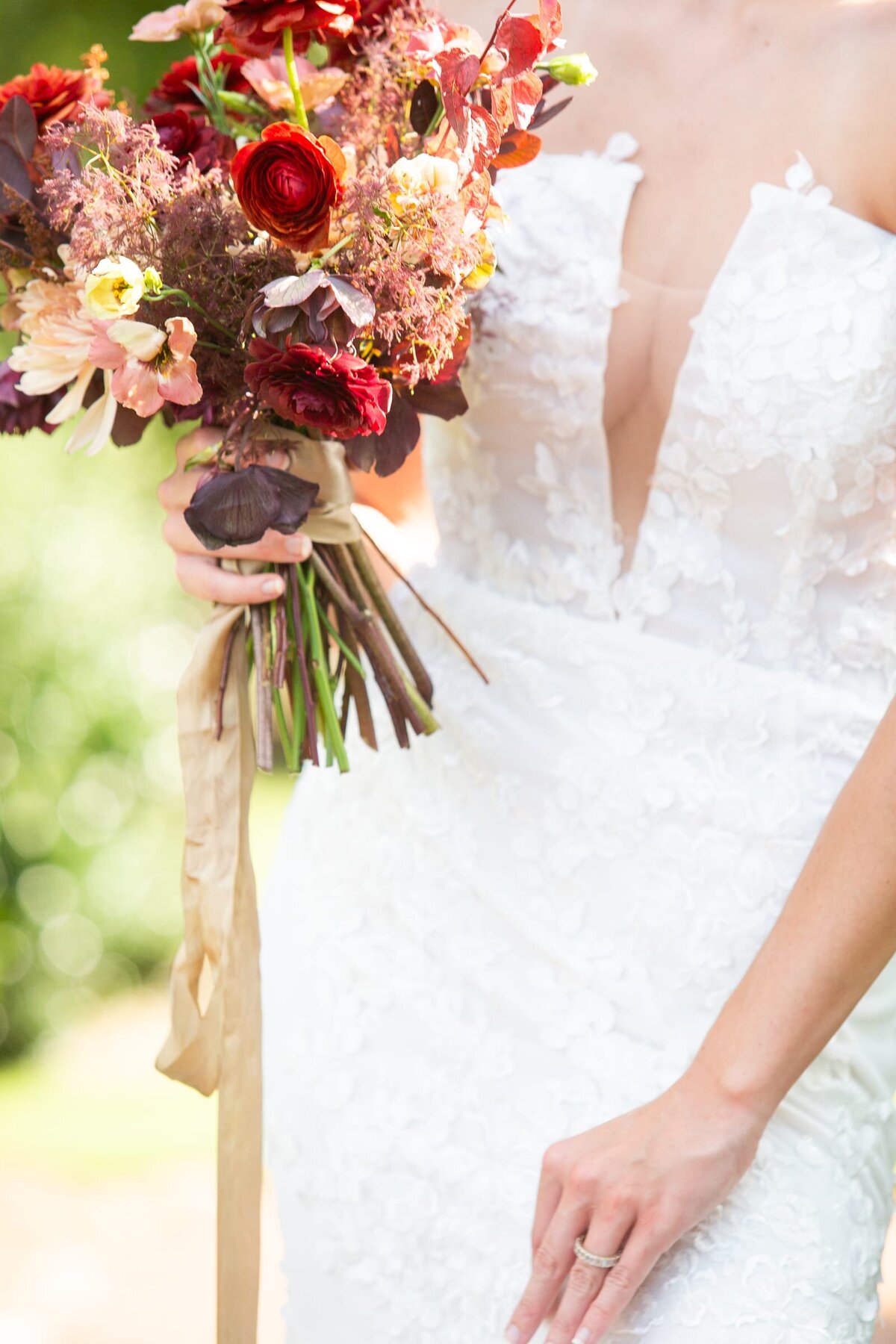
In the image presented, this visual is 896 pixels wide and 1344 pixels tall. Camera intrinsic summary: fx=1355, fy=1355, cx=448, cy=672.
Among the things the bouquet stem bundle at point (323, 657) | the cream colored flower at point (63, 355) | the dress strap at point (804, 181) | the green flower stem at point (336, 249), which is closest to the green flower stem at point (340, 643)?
the bouquet stem bundle at point (323, 657)

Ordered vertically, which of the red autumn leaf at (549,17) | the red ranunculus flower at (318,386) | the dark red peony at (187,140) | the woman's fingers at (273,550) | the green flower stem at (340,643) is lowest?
the green flower stem at (340,643)

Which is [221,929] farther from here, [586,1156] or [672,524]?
[672,524]

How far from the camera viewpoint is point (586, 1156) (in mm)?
1330

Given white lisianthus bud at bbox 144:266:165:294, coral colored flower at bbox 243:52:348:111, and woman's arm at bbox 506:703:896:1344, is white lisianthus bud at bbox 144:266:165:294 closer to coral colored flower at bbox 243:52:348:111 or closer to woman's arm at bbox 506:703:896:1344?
coral colored flower at bbox 243:52:348:111

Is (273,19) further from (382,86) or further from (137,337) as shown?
(137,337)

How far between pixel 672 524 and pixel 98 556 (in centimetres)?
309

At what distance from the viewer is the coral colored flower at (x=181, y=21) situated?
1.30m

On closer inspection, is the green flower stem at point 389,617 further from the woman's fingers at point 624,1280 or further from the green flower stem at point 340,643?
the woman's fingers at point 624,1280

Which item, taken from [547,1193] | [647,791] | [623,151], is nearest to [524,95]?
[623,151]

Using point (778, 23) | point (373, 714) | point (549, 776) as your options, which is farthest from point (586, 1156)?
point (778, 23)

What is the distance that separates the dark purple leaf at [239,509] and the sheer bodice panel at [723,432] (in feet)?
1.42

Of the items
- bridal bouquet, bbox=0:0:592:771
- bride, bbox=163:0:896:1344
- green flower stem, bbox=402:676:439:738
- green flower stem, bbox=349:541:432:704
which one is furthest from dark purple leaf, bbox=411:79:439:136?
green flower stem, bbox=402:676:439:738

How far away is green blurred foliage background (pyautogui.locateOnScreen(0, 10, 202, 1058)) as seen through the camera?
4.12 m

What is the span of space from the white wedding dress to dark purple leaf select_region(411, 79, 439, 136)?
0.31 metres
